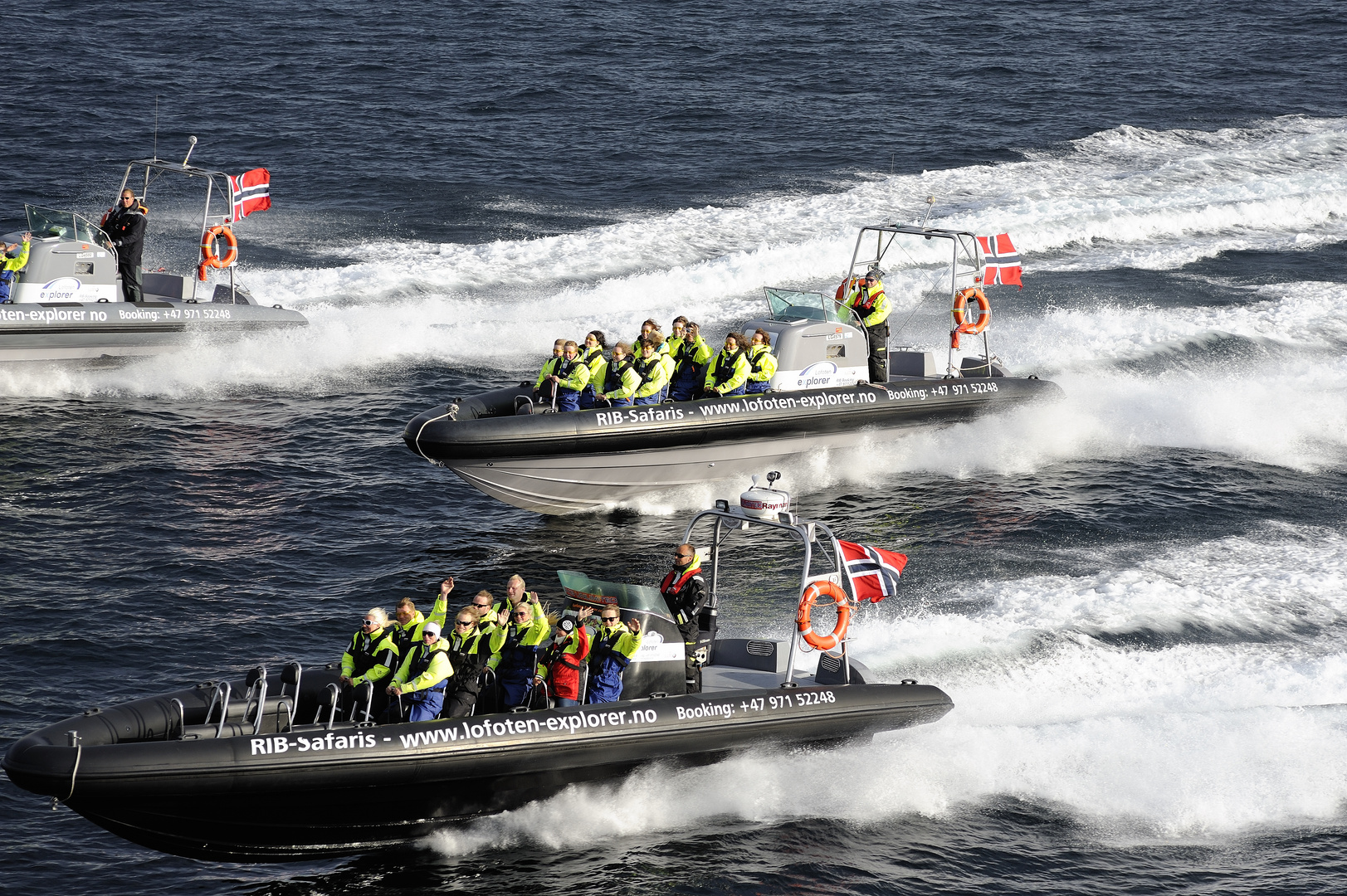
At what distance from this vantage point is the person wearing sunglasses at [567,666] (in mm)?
10070

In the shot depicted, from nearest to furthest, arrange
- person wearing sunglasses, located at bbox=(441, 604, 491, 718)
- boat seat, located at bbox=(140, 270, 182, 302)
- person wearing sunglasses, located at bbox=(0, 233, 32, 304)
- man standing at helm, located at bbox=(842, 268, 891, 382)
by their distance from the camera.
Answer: person wearing sunglasses, located at bbox=(441, 604, 491, 718), man standing at helm, located at bbox=(842, 268, 891, 382), person wearing sunglasses, located at bbox=(0, 233, 32, 304), boat seat, located at bbox=(140, 270, 182, 302)

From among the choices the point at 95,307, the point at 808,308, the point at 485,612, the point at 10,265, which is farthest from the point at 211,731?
the point at 10,265

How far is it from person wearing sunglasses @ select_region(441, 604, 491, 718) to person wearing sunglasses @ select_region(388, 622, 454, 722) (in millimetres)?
101

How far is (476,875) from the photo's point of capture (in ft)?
32.0

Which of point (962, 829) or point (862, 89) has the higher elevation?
point (862, 89)

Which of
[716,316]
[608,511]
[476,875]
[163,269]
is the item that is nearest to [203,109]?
[163,269]

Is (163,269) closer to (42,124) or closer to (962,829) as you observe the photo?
(42,124)

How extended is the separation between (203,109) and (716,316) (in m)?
13.7

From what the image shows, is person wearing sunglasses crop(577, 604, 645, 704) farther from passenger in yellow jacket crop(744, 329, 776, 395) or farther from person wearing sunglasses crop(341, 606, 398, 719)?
passenger in yellow jacket crop(744, 329, 776, 395)

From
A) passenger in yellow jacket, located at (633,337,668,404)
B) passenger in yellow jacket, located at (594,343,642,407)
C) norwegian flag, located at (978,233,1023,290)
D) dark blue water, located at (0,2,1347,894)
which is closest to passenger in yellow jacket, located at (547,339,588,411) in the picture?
passenger in yellow jacket, located at (594,343,642,407)

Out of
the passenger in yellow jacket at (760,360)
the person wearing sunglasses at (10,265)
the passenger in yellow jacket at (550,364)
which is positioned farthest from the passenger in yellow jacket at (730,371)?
the person wearing sunglasses at (10,265)

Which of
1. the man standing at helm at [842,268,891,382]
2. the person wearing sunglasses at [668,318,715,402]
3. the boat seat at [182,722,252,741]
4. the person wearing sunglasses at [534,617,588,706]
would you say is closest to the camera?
the boat seat at [182,722,252,741]

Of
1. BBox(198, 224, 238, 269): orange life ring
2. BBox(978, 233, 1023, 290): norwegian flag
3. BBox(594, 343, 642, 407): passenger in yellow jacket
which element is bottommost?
BBox(594, 343, 642, 407): passenger in yellow jacket

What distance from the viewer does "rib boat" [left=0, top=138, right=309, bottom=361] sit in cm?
1759
